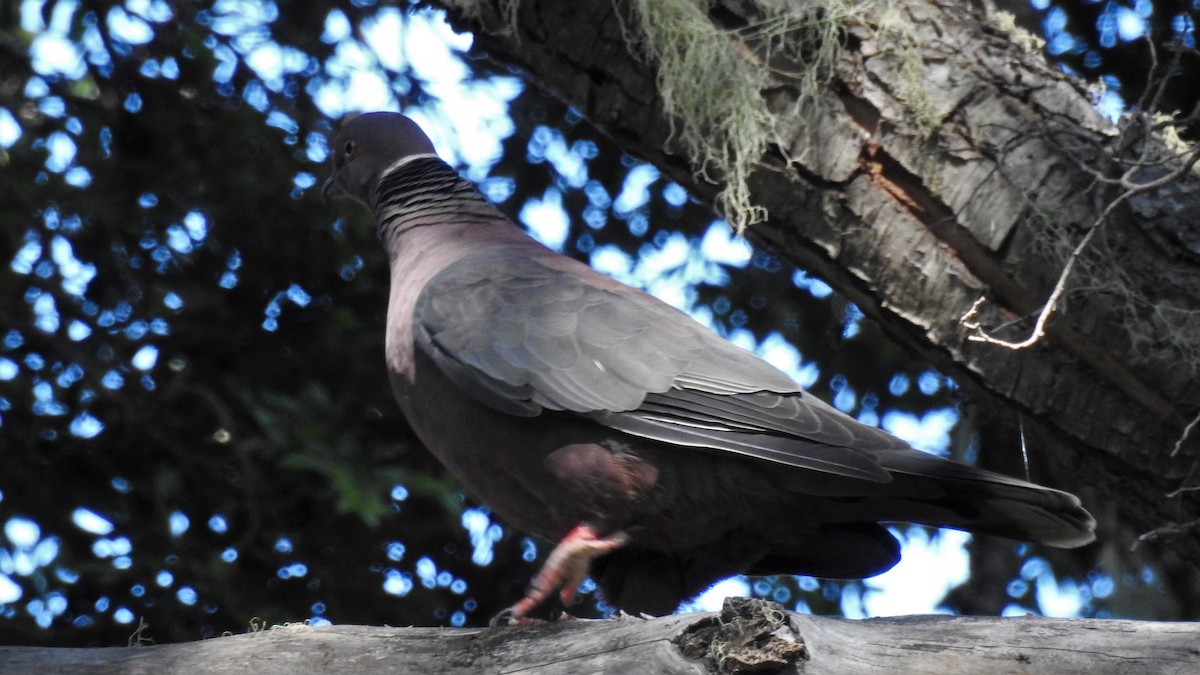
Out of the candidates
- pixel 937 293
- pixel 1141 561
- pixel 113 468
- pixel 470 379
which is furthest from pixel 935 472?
pixel 113 468

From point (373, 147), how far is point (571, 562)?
5.21 ft

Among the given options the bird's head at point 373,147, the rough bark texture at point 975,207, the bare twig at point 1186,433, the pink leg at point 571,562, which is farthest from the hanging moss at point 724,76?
the bare twig at point 1186,433

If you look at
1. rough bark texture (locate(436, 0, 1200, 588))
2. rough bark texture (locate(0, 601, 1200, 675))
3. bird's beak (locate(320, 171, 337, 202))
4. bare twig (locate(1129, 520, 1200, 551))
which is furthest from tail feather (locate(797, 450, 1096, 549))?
bird's beak (locate(320, 171, 337, 202))

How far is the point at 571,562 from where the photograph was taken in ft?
9.73

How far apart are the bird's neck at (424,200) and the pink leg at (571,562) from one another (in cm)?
110

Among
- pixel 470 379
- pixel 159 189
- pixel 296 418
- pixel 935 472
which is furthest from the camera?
pixel 159 189

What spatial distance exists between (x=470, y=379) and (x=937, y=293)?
4.26 ft

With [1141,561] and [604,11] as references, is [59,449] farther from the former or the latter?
[1141,561]

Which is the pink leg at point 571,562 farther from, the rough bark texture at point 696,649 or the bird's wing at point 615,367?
the rough bark texture at point 696,649

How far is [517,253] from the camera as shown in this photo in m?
3.51

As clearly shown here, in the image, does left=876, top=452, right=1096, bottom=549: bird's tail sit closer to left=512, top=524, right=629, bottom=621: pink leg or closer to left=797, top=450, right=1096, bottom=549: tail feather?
left=797, top=450, right=1096, bottom=549: tail feather

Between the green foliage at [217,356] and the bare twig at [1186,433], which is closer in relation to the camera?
the bare twig at [1186,433]

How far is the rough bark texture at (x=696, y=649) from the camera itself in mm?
2182

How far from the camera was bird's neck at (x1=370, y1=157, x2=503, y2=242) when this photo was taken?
374 cm
